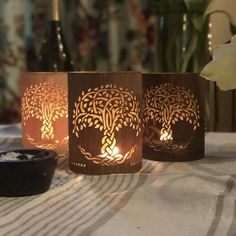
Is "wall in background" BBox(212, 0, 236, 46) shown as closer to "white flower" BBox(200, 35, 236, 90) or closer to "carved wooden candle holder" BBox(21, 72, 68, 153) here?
"carved wooden candle holder" BBox(21, 72, 68, 153)

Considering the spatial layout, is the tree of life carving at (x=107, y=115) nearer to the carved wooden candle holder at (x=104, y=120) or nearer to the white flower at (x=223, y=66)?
the carved wooden candle holder at (x=104, y=120)

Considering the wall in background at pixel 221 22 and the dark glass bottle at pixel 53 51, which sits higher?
the wall in background at pixel 221 22

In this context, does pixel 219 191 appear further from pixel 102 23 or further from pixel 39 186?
pixel 102 23

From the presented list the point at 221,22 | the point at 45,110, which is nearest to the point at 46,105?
the point at 45,110

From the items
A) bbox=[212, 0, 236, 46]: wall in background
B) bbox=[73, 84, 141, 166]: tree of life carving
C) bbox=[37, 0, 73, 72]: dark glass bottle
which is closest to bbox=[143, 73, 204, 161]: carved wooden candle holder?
bbox=[73, 84, 141, 166]: tree of life carving

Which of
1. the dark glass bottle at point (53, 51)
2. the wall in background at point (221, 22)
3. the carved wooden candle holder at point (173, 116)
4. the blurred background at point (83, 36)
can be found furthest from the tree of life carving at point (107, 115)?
the wall in background at point (221, 22)

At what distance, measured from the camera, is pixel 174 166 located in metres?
0.72

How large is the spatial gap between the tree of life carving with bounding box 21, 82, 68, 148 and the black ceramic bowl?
0.21 m

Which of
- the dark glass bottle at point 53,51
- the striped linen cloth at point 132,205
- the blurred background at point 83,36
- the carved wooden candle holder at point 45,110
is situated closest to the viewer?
the striped linen cloth at point 132,205

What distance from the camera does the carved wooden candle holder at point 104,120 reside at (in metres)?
0.65

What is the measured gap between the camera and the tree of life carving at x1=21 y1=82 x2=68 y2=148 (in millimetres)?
774

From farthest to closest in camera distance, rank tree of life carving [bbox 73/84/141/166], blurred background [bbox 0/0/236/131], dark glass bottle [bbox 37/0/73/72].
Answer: blurred background [bbox 0/0/236/131] → dark glass bottle [bbox 37/0/73/72] → tree of life carving [bbox 73/84/141/166]

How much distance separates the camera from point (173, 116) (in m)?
→ 0.75

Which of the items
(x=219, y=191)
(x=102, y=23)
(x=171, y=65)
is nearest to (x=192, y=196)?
(x=219, y=191)
